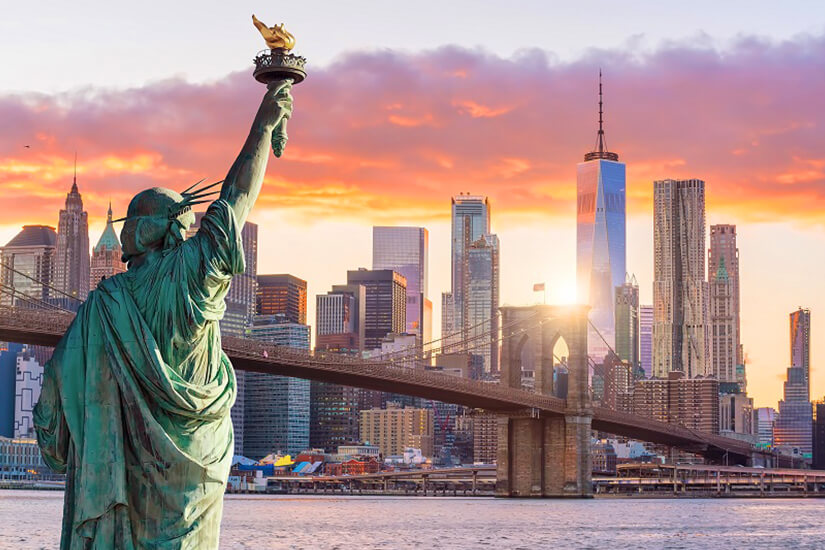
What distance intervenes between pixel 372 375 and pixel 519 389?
1893 centimetres

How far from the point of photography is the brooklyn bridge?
59.9 metres

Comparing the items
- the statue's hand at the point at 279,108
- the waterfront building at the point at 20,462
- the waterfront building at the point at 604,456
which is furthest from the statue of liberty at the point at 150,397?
the waterfront building at the point at 604,456

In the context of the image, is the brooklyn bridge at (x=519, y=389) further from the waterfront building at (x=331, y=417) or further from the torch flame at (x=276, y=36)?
the waterfront building at (x=331, y=417)

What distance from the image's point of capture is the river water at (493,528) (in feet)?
144

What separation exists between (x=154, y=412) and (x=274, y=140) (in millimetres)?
1447

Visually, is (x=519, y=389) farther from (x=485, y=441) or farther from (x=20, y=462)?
(x=485, y=441)

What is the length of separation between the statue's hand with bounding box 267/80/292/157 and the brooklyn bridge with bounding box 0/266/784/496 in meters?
43.1

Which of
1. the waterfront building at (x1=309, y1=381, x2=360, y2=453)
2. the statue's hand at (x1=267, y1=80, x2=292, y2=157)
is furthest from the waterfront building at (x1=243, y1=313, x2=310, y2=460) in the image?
the statue's hand at (x1=267, y1=80, x2=292, y2=157)

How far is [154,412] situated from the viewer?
6.41 metres

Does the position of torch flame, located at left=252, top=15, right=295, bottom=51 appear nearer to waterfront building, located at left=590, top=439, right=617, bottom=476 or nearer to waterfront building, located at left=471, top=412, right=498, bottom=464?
waterfront building, located at left=590, top=439, right=617, bottom=476

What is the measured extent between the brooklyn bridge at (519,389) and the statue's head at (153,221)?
142ft

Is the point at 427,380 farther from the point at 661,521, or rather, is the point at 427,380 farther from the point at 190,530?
the point at 190,530

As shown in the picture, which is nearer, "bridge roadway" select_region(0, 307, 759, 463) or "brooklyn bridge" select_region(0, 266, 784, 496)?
"bridge roadway" select_region(0, 307, 759, 463)

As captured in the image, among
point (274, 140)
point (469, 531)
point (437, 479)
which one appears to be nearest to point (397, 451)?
point (437, 479)
